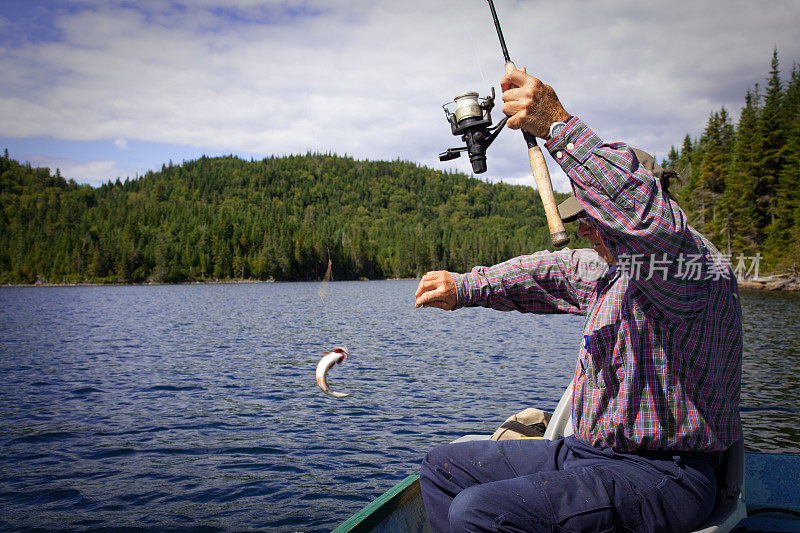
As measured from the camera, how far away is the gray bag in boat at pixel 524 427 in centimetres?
462

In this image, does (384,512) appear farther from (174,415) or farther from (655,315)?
(174,415)

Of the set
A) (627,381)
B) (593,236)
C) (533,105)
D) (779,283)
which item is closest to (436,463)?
(627,381)

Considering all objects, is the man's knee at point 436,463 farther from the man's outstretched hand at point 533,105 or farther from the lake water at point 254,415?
the lake water at point 254,415

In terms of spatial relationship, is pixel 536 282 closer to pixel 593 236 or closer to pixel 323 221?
pixel 593 236

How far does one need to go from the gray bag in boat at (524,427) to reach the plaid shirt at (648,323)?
182 cm

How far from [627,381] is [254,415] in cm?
1147

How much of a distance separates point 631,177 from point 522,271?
4.43 feet

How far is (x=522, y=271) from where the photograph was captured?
3473mm

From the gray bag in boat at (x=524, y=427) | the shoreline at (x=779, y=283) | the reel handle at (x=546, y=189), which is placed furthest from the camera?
the shoreline at (x=779, y=283)

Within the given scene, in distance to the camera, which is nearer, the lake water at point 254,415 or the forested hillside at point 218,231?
the lake water at point 254,415

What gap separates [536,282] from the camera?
3.48 m

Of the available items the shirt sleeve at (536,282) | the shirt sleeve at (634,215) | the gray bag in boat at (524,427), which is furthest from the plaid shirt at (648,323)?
the gray bag in boat at (524,427)

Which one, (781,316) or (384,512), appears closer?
(384,512)

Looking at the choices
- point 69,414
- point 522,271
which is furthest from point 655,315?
point 69,414
